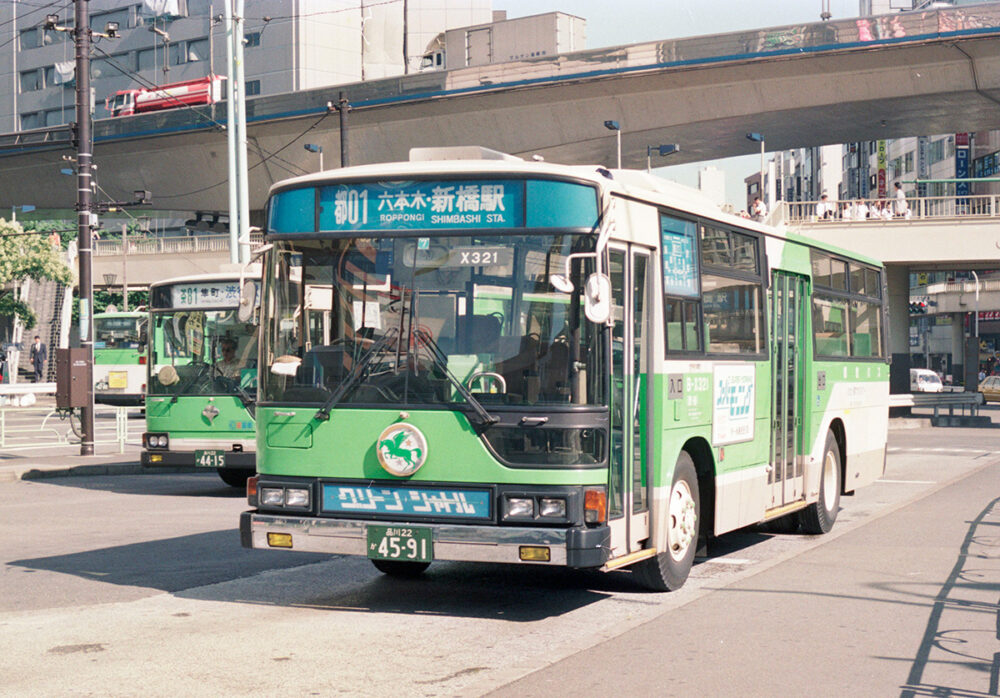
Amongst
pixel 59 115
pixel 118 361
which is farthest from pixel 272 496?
pixel 59 115

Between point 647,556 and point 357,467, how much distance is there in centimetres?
205

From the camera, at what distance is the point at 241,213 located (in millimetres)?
29969

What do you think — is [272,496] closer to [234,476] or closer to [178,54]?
[234,476]

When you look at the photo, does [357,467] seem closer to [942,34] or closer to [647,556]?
[647,556]

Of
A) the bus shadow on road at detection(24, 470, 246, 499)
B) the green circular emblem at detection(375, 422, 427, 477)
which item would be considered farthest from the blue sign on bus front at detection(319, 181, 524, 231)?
the bus shadow on road at detection(24, 470, 246, 499)

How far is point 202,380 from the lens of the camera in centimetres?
1680

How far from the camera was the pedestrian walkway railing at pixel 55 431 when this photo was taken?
79.4ft

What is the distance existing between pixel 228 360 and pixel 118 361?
97.3ft

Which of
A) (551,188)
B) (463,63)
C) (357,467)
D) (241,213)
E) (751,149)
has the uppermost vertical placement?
(463,63)

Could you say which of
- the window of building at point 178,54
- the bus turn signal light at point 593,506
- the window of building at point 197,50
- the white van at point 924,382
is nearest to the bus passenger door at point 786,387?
the bus turn signal light at point 593,506

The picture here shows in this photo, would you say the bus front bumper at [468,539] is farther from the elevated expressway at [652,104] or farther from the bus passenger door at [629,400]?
the elevated expressway at [652,104]

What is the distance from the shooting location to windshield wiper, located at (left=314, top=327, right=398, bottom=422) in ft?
27.5

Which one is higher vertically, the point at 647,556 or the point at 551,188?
the point at 551,188

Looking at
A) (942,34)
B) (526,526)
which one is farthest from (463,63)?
(526,526)
